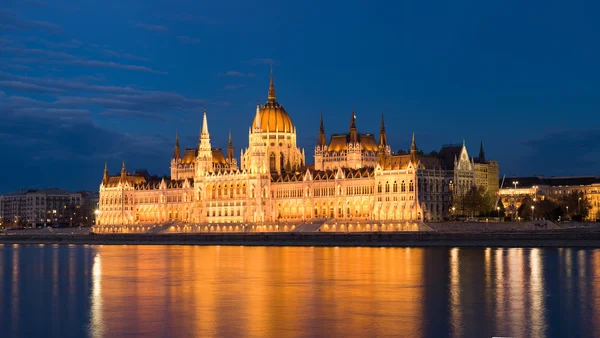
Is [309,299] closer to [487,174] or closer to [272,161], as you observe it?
[487,174]

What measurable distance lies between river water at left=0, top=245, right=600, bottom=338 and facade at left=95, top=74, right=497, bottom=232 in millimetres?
64561

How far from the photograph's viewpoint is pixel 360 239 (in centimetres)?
10606

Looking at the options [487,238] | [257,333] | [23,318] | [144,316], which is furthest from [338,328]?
[487,238]

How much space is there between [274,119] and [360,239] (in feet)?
196

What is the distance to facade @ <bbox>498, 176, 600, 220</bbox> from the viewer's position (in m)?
159

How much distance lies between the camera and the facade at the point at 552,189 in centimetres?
15938

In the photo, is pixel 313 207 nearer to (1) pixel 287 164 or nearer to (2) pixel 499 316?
(1) pixel 287 164

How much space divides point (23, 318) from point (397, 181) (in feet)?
324

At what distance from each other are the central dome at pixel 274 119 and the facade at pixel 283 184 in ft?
0.57

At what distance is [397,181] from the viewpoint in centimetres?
13138

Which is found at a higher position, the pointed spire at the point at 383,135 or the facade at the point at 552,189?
the pointed spire at the point at 383,135

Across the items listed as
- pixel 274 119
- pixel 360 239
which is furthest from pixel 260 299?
pixel 274 119

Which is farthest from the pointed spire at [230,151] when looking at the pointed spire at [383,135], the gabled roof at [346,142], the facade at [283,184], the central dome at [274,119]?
the pointed spire at [383,135]

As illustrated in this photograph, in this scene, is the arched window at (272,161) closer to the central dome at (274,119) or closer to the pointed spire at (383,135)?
the central dome at (274,119)
